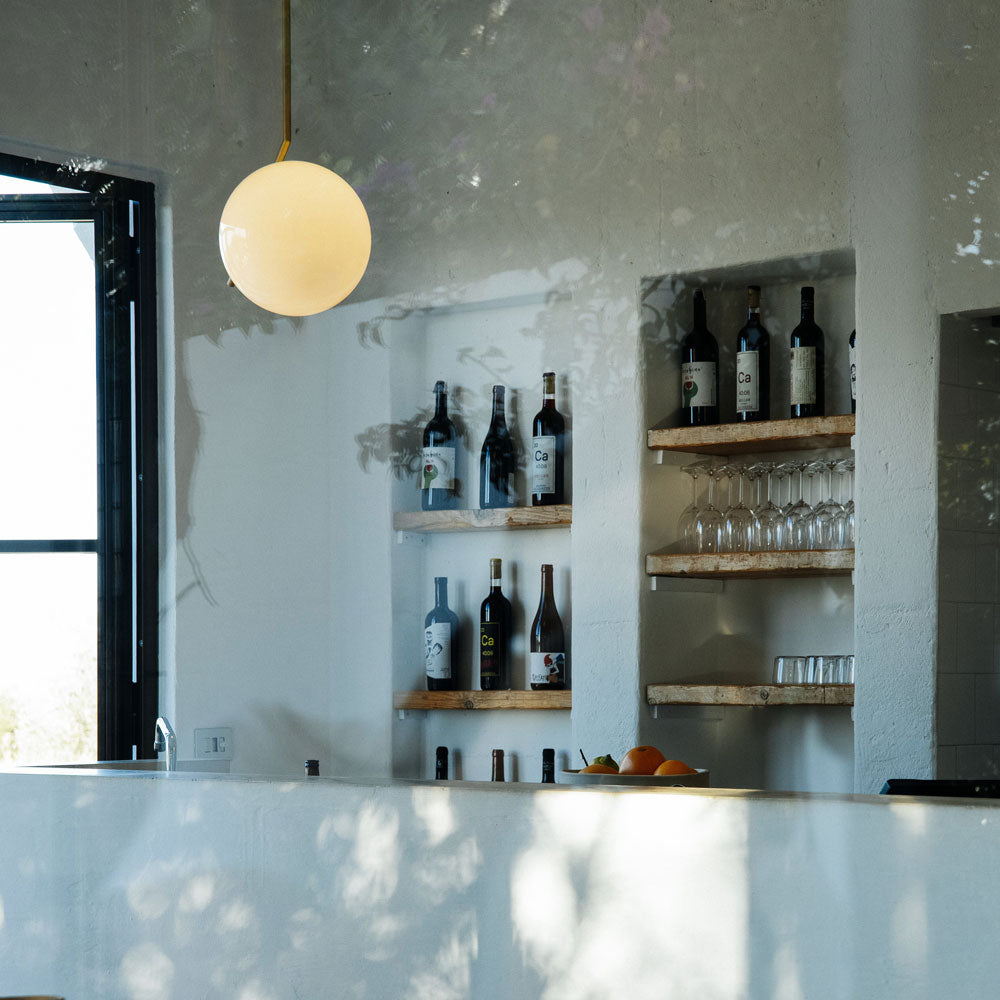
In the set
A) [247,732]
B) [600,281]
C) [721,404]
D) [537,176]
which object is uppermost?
[537,176]

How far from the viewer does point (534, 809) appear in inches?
53.3

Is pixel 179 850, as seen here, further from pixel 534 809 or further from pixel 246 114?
pixel 246 114

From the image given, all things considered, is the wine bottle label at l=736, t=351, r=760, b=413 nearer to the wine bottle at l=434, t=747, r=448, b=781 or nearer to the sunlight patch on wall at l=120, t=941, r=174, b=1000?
the wine bottle at l=434, t=747, r=448, b=781

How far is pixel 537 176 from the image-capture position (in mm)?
2506

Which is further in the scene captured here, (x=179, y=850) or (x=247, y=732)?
(x=247, y=732)

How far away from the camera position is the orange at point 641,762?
64.6 inches

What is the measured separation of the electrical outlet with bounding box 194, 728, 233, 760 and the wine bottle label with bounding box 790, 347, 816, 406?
1177 millimetres

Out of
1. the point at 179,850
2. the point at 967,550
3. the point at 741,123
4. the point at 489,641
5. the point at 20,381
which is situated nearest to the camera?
the point at 179,850

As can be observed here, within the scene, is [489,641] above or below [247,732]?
above

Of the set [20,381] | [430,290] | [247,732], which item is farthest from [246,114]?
[247,732]

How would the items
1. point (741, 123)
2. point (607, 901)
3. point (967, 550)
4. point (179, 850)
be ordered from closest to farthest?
point (607, 901), point (179, 850), point (967, 550), point (741, 123)

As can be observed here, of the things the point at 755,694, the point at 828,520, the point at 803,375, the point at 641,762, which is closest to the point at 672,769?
the point at 641,762

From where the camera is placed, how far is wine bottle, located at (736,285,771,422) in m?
2.18

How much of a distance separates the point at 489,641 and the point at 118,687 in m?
0.67
